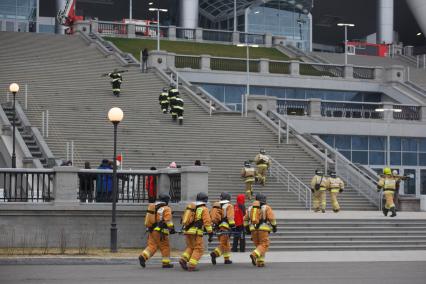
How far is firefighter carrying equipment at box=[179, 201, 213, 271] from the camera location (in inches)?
936

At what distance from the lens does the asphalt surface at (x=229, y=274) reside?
838 inches

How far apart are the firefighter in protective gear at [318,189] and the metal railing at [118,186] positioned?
26.8 ft

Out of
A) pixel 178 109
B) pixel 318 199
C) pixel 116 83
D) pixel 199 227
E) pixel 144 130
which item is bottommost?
pixel 199 227

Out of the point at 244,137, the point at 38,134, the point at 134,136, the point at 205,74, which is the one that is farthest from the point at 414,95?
the point at 38,134

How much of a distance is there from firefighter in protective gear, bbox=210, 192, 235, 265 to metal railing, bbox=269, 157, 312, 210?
12540mm

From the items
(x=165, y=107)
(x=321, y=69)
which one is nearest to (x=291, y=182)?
(x=165, y=107)

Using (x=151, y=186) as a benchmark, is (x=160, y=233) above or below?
below

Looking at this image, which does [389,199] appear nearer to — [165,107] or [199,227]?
[199,227]

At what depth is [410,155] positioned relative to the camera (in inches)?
2121

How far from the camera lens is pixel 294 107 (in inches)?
2071

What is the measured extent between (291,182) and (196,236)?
16.1 m

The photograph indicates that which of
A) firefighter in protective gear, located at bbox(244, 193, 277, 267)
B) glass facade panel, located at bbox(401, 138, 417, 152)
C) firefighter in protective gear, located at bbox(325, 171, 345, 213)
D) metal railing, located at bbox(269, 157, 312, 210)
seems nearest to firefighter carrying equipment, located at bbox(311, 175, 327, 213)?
firefighter in protective gear, located at bbox(325, 171, 345, 213)

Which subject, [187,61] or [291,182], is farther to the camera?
[187,61]

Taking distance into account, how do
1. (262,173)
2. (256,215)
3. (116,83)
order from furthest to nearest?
(116,83)
(262,173)
(256,215)
